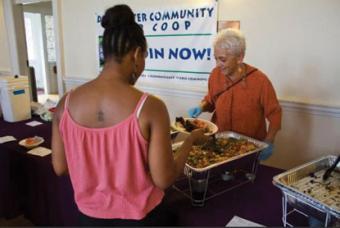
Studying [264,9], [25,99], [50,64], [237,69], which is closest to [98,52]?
[25,99]

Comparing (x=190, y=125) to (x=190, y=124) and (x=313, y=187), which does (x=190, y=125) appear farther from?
(x=313, y=187)

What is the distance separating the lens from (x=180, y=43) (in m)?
2.62

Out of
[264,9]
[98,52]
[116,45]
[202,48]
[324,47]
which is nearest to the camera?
[116,45]

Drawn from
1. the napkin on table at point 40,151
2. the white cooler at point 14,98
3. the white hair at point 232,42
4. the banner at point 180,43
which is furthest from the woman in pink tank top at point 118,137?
the banner at point 180,43

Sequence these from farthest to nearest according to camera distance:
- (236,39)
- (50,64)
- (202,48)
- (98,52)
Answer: (50,64)
(98,52)
(202,48)
(236,39)

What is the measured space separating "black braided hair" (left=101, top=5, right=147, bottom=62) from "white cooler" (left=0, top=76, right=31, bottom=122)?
159 cm

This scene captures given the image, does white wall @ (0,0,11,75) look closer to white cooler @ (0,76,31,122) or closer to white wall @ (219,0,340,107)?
white cooler @ (0,76,31,122)

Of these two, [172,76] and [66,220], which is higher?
[172,76]

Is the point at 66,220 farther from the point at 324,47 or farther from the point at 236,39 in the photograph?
the point at 324,47

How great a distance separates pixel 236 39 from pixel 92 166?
1009 millimetres

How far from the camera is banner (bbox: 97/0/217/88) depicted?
2.45 metres

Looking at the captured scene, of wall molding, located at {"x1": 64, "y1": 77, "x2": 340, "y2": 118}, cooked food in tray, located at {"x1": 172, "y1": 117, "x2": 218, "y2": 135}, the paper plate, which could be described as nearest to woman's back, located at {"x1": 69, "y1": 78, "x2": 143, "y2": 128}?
cooked food in tray, located at {"x1": 172, "y1": 117, "x2": 218, "y2": 135}

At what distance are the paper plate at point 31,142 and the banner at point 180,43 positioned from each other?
1.18 meters

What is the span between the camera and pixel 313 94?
2.05 meters
